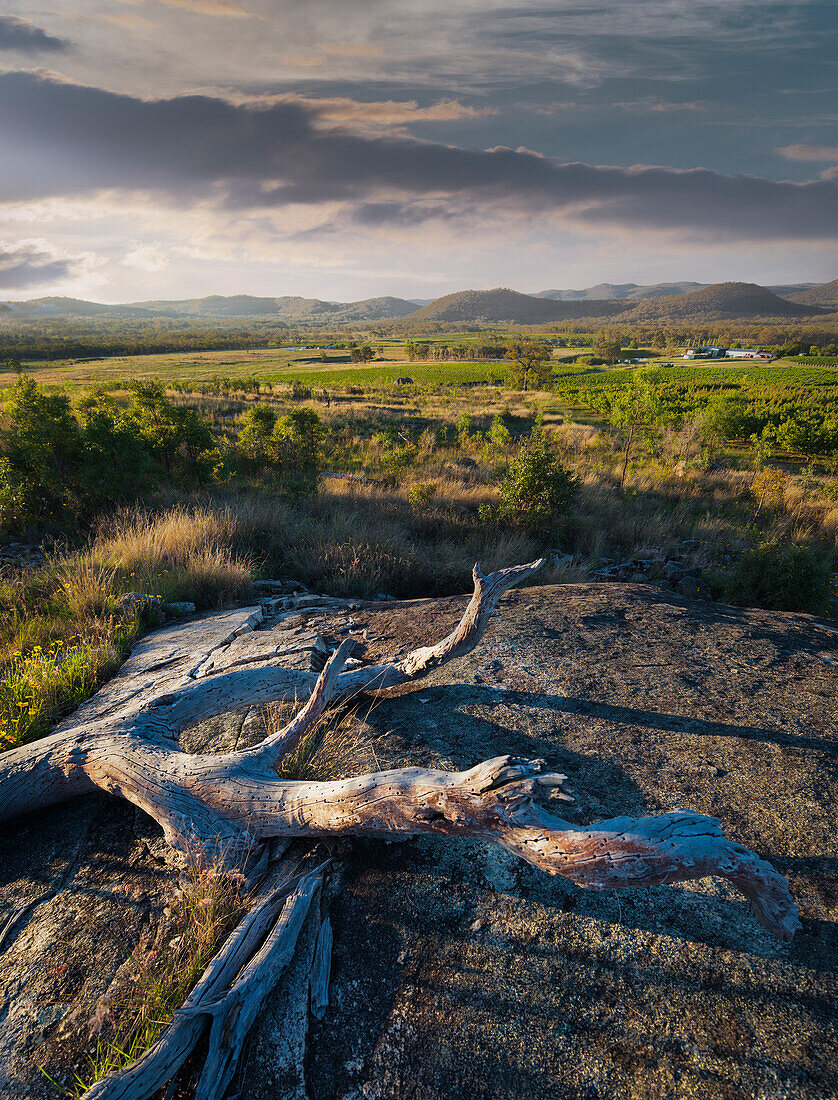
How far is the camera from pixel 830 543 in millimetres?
11258

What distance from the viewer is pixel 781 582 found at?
22.5 ft

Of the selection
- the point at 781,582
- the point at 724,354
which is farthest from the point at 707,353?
the point at 781,582

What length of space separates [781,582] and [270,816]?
296 inches

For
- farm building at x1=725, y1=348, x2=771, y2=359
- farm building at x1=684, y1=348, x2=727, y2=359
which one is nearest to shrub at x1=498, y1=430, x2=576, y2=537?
farm building at x1=725, y1=348, x2=771, y2=359

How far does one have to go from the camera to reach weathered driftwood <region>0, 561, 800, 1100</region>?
1.74 metres

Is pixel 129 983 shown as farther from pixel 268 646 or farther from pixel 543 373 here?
pixel 543 373

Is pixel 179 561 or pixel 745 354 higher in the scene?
pixel 745 354

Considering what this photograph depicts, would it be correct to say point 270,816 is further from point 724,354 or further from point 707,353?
point 724,354


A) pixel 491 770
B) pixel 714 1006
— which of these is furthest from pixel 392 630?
pixel 714 1006

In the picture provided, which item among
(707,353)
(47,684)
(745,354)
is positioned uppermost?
(707,353)

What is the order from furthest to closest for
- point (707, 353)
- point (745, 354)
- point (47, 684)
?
point (707, 353)
point (745, 354)
point (47, 684)

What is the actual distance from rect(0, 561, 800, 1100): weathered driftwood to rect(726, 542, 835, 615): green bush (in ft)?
18.7

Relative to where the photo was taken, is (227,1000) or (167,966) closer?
(227,1000)

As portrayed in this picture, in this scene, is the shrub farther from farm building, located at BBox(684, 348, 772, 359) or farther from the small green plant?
farm building, located at BBox(684, 348, 772, 359)
